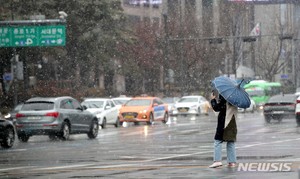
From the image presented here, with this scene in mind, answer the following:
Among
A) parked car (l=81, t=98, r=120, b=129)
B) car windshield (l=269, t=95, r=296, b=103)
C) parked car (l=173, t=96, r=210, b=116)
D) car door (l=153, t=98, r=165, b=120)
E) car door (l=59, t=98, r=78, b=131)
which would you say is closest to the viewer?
car door (l=59, t=98, r=78, b=131)

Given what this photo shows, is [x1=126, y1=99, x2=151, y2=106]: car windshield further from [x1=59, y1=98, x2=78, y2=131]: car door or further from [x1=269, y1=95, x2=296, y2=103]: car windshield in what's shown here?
[x1=59, y1=98, x2=78, y2=131]: car door

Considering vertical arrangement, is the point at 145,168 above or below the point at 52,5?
below

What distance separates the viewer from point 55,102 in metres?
32.5

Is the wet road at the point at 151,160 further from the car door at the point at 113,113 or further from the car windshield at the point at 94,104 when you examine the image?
the car door at the point at 113,113

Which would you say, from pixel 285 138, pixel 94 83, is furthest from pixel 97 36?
pixel 285 138

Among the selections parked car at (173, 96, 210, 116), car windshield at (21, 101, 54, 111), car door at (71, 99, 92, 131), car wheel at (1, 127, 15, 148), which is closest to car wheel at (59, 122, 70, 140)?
car door at (71, 99, 92, 131)

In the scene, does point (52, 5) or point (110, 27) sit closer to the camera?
point (52, 5)

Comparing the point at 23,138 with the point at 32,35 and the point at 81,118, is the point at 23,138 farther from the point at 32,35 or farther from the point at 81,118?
the point at 32,35

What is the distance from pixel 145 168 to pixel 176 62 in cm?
6356

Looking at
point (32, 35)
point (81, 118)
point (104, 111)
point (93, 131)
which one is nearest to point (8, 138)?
point (81, 118)

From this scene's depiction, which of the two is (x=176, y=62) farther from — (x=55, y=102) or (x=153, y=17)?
(x=55, y=102)

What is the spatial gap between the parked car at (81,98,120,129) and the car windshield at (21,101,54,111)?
10940 mm

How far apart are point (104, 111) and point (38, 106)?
1196 cm

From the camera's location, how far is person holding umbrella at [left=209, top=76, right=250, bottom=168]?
1712 cm
